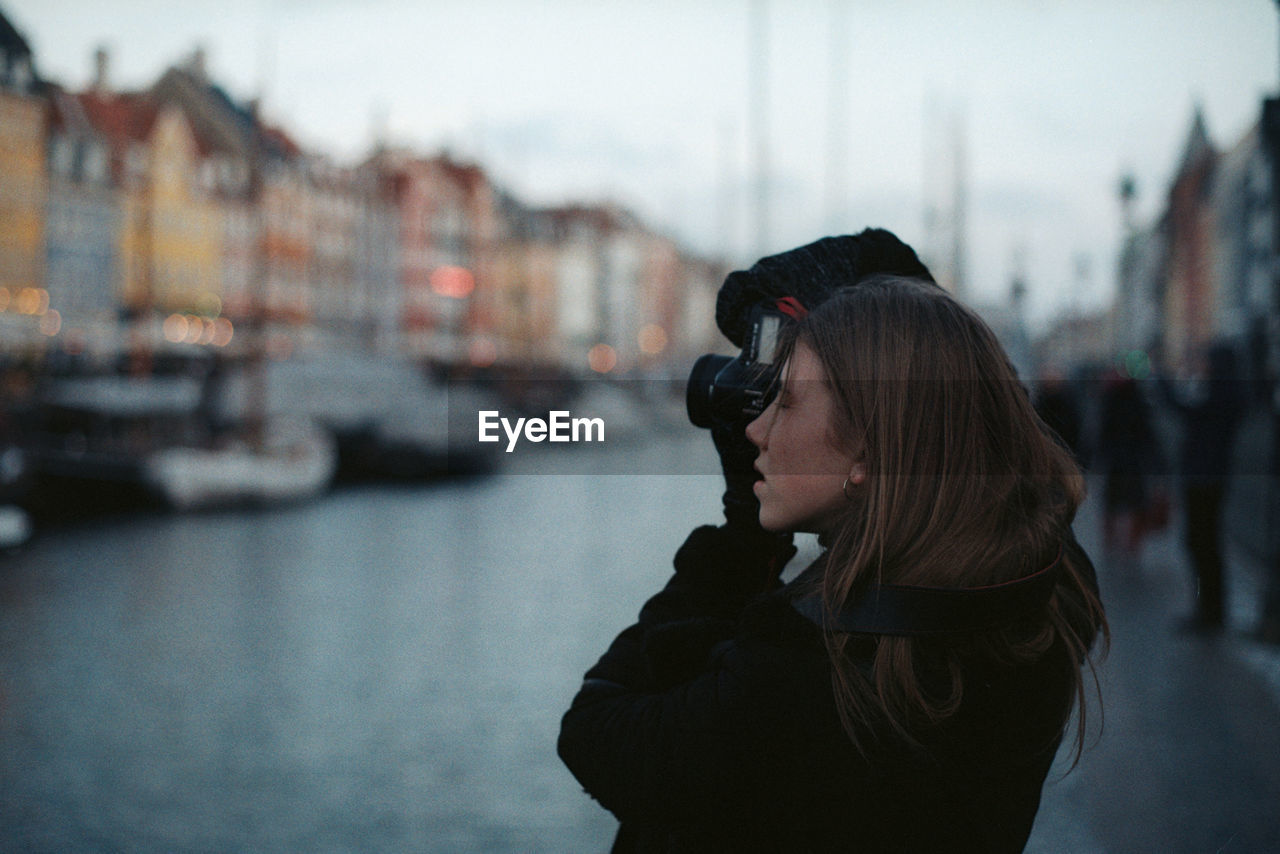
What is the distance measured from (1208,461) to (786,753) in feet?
24.0

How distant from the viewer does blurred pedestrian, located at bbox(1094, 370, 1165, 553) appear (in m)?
11.5

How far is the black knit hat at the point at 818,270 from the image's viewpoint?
1473mm

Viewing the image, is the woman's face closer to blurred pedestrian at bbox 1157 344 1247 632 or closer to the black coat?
the black coat

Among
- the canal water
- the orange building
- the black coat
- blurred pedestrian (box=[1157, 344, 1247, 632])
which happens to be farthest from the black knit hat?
the orange building

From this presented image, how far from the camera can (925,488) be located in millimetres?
1322

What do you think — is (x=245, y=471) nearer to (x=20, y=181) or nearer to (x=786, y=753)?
(x=786, y=753)

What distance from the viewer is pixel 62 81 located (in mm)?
30406

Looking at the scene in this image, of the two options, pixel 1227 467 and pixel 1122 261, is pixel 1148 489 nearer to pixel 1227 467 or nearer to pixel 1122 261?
pixel 1227 467

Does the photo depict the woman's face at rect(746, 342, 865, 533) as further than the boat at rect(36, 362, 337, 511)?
No

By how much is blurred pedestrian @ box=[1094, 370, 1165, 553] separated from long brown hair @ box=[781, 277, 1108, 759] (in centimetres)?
1070
